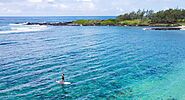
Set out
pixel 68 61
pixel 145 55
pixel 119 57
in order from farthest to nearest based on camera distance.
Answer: pixel 145 55 < pixel 119 57 < pixel 68 61

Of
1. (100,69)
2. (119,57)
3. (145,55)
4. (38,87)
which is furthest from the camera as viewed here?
(145,55)

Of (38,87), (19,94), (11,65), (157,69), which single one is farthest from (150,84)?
(11,65)

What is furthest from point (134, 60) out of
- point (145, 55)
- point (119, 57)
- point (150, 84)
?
point (150, 84)

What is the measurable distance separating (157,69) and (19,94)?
106 ft

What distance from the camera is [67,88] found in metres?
47.8

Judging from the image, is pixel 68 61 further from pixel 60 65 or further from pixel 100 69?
pixel 100 69

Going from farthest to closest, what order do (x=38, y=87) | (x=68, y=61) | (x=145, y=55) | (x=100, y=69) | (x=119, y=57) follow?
(x=145, y=55), (x=119, y=57), (x=68, y=61), (x=100, y=69), (x=38, y=87)

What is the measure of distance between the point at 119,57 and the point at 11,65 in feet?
93.6

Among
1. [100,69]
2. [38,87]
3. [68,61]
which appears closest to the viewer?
[38,87]

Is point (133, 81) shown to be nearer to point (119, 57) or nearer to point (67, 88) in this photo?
point (67, 88)

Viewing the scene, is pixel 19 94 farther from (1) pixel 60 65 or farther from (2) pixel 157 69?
(2) pixel 157 69

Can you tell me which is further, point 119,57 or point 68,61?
point 119,57

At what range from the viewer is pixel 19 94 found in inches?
1724

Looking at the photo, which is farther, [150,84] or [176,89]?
[150,84]
